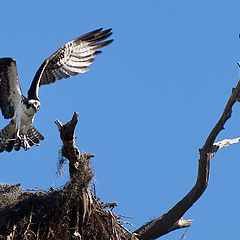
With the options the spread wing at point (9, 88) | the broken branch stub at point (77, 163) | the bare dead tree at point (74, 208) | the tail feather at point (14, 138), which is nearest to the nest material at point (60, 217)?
the bare dead tree at point (74, 208)

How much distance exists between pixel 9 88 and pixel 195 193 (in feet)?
13.6

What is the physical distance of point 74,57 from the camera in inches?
456

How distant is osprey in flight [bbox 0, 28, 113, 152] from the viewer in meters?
9.97

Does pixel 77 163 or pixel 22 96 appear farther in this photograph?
pixel 22 96

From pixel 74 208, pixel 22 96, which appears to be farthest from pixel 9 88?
pixel 74 208

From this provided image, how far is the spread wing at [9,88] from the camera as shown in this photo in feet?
32.3

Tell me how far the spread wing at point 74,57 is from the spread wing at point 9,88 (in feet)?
3.95

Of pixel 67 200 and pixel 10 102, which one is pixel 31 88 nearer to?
pixel 10 102

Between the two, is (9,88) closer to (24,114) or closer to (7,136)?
(24,114)

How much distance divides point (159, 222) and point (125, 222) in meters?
0.52

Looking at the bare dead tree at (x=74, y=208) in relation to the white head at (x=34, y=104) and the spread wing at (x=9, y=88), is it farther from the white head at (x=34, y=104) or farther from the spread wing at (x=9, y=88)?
the spread wing at (x=9, y=88)

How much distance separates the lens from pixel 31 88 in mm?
10219

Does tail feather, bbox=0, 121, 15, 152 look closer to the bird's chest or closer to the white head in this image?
the bird's chest

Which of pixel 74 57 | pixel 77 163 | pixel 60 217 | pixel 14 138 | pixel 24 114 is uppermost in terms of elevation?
pixel 74 57
